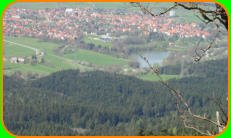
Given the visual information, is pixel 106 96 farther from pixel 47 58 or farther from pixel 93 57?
pixel 47 58

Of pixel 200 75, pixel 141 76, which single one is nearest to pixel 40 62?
pixel 141 76

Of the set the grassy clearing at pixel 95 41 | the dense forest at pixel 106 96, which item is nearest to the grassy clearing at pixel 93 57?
the dense forest at pixel 106 96

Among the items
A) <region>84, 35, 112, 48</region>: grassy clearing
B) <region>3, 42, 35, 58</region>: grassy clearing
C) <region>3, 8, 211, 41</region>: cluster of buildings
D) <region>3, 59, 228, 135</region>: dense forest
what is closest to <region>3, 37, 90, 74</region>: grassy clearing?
<region>3, 42, 35, 58</region>: grassy clearing

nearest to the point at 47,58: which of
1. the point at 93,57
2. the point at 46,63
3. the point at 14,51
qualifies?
the point at 46,63

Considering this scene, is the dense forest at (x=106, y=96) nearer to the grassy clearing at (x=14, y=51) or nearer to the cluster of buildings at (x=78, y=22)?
the grassy clearing at (x=14, y=51)

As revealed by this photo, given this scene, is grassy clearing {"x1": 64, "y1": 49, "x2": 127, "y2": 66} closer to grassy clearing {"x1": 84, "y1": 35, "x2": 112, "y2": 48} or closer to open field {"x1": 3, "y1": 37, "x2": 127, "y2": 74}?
open field {"x1": 3, "y1": 37, "x2": 127, "y2": 74}
